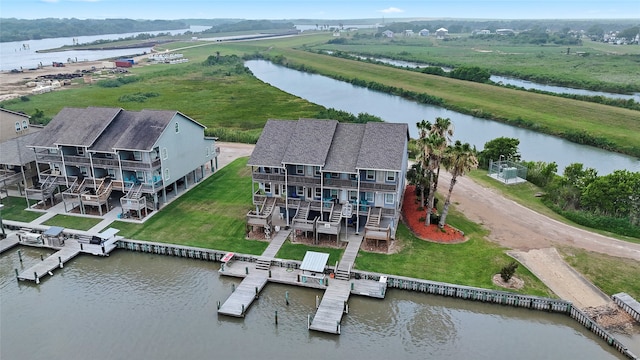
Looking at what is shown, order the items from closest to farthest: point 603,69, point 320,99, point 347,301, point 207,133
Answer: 1. point 347,301
2. point 207,133
3. point 320,99
4. point 603,69

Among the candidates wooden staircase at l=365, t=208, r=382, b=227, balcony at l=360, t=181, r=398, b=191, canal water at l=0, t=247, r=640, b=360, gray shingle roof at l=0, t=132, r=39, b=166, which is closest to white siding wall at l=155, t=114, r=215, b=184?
canal water at l=0, t=247, r=640, b=360

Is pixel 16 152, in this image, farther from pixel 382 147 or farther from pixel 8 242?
pixel 382 147

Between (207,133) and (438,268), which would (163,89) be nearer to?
(207,133)

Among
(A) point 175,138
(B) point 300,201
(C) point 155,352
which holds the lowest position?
(C) point 155,352

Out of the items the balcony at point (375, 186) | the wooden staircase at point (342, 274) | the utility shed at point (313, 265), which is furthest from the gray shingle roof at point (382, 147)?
the wooden staircase at point (342, 274)

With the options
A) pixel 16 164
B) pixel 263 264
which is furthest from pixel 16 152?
pixel 263 264

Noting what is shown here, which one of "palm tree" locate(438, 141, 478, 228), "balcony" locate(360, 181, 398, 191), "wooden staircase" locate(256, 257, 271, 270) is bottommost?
"wooden staircase" locate(256, 257, 271, 270)

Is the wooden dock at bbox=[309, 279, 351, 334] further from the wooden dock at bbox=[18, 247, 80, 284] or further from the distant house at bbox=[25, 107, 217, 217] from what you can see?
the wooden dock at bbox=[18, 247, 80, 284]

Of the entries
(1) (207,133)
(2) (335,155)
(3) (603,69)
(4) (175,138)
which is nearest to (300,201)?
(2) (335,155)
